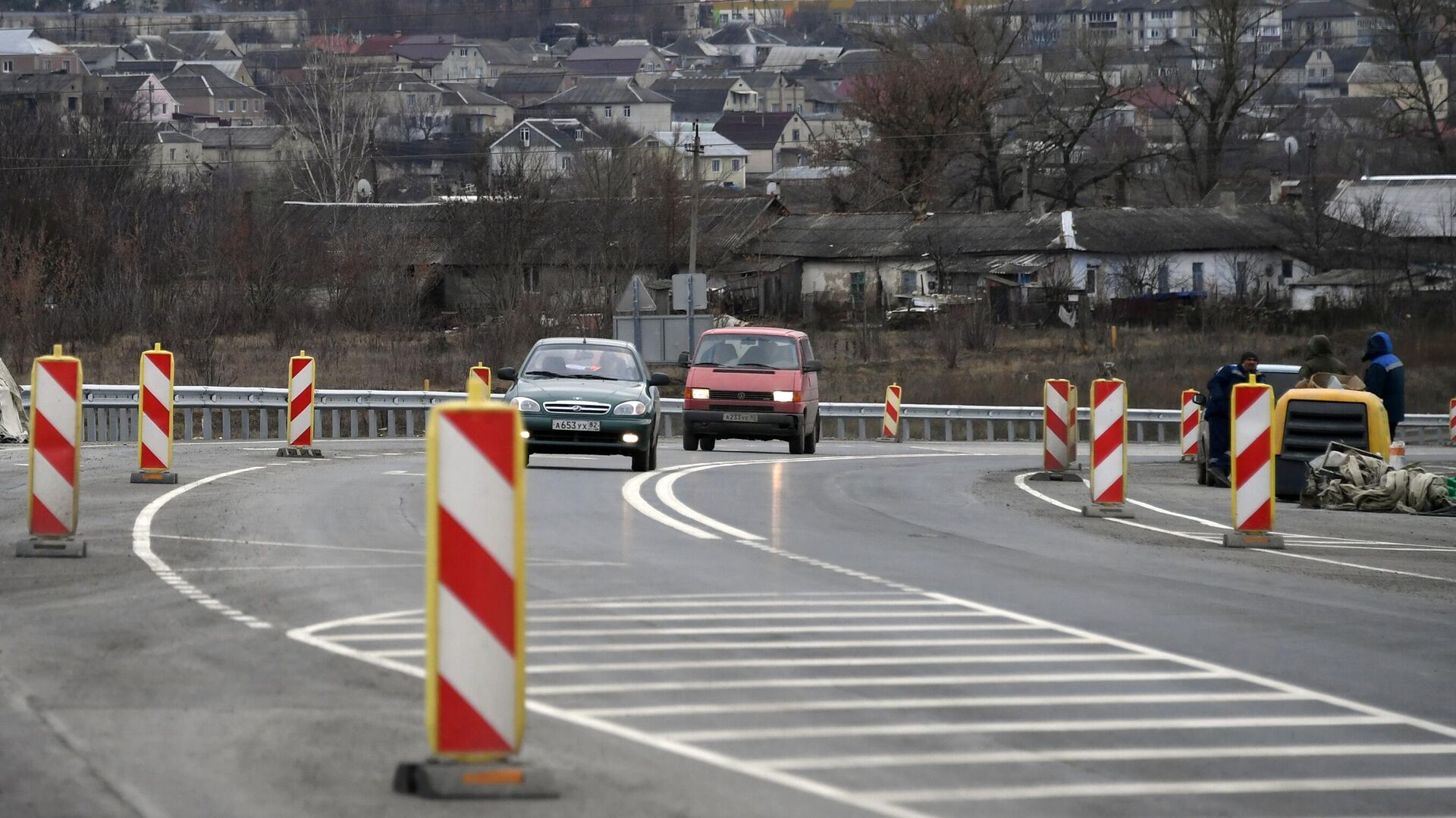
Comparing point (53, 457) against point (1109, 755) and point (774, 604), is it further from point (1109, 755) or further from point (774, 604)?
point (1109, 755)

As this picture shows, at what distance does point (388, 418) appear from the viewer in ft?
139

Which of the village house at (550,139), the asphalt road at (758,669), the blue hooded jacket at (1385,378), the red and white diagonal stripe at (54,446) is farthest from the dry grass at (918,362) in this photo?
the village house at (550,139)

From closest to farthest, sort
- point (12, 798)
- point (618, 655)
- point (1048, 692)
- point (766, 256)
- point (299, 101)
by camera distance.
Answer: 1. point (12, 798)
2. point (1048, 692)
3. point (618, 655)
4. point (766, 256)
5. point (299, 101)

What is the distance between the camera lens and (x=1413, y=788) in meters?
6.74

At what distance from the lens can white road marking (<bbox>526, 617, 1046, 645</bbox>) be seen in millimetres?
9227

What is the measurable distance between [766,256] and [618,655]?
250 ft

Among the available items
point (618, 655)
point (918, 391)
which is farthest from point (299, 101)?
point (618, 655)

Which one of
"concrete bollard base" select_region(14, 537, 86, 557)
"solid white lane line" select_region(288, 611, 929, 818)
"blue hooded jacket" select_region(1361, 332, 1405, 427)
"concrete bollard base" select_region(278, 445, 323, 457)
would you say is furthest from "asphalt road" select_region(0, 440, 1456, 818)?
"concrete bollard base" select_region(278, 445, 323, 457)

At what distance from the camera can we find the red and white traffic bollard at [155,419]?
1702 centimetres

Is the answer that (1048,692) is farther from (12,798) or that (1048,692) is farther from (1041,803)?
(12,798)

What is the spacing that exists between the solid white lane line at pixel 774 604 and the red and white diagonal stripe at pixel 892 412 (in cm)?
2845

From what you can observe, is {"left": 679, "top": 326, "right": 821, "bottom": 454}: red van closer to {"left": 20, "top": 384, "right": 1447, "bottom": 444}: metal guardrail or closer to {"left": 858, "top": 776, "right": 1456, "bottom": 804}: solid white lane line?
{"left": 20, "top": 384, "right": 1447, "bottom": 444}: metal guardrail

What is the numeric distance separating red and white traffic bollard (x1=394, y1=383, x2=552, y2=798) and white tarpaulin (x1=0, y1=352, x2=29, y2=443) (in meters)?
22.2

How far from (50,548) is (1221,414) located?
50.6ft
